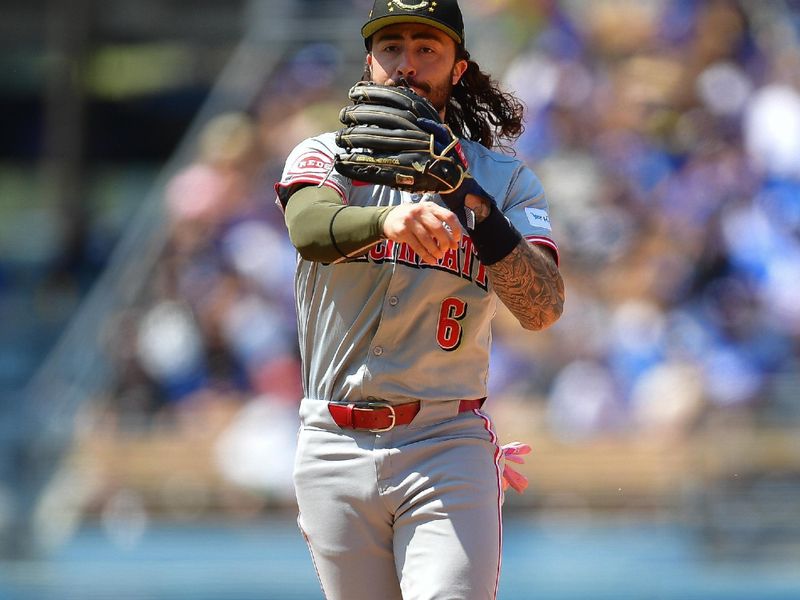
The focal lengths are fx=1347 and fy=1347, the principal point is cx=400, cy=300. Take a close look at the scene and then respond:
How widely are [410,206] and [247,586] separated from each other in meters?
5.30

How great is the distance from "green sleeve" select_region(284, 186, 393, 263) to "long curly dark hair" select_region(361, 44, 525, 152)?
0.58 meters

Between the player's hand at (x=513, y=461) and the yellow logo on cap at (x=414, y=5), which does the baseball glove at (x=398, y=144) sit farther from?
the player's hand at (x=513, y=461)

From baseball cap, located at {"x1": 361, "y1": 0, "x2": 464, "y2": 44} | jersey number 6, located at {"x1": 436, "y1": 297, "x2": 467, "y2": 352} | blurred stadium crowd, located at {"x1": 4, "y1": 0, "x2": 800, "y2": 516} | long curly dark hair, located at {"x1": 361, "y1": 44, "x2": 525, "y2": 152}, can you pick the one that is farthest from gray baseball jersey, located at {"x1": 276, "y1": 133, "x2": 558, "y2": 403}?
blurred stadium crowd, located at {"x1": 4, "y1": 0, "x2": 800, "y2": 516}

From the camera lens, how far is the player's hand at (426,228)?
2617mm

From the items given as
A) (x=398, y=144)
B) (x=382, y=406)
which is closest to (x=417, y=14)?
(x=398, y=144)

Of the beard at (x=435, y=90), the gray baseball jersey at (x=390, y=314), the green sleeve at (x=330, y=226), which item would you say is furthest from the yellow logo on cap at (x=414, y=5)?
the green sleeve at (x=330, y=226)

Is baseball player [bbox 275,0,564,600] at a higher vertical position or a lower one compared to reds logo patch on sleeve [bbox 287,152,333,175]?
lower

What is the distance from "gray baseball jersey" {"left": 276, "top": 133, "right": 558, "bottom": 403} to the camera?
3.03 meters

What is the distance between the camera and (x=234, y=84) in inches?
410

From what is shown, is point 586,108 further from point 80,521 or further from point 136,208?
point 136,208

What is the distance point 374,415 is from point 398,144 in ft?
2.02

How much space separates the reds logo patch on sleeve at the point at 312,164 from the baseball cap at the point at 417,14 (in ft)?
1.04

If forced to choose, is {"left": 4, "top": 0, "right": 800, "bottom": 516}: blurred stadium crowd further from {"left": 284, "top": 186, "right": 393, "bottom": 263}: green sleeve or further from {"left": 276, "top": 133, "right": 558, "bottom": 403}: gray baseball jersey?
{"left": 284, "top": 186, "right": 393, "bottom": 263}: green sleeve

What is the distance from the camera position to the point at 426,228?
2.62m
